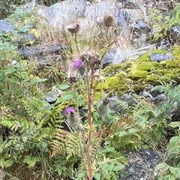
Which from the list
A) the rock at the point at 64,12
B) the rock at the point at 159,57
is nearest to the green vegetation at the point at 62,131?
the rock at the point at 159,57

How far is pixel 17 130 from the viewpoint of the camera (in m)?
2.53

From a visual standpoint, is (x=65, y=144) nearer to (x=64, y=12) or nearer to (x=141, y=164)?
(x=141, y=164)

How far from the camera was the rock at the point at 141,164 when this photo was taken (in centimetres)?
230

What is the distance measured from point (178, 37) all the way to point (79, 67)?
2.50 meters

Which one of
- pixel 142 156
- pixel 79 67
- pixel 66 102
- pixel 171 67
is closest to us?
pixel 79 67

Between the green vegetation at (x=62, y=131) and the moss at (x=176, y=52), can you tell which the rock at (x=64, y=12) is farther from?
the green vegetation at (x=62, y=131)

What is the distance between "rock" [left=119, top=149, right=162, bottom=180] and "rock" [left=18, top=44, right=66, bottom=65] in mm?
1477

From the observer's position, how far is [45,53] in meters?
3.94

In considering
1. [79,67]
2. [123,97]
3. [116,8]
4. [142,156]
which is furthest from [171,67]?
[116,8]

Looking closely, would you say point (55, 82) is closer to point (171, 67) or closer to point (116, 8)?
point (171, 67)

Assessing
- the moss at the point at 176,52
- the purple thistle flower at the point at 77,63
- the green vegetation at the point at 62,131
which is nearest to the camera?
the purple thistle flower at the point at 77,63

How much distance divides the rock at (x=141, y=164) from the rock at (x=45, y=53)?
4.85 ft

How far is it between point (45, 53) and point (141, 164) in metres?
1.86

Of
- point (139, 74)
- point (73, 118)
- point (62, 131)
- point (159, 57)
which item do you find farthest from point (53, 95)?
point (73, 118)
